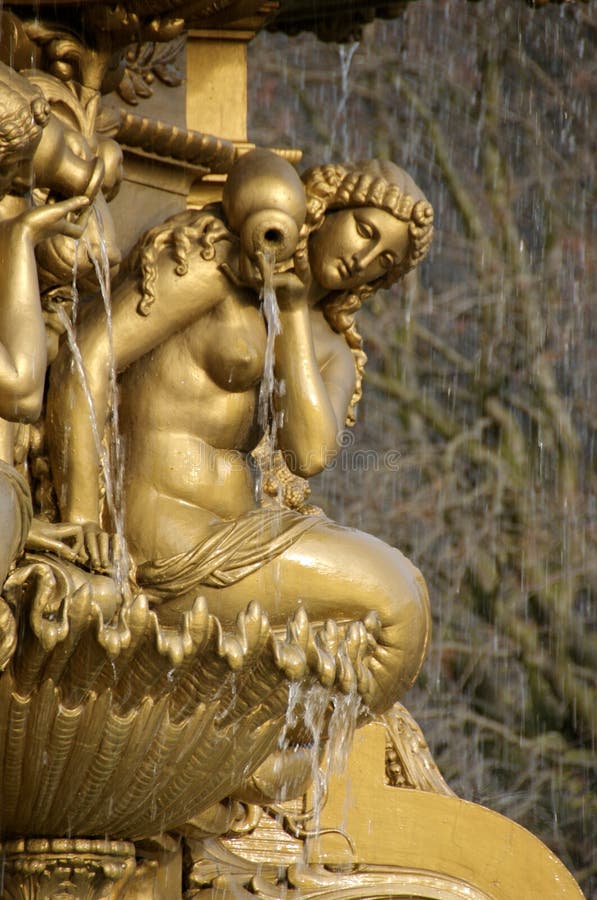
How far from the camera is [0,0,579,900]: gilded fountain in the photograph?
2.74m

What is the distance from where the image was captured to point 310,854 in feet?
11.5

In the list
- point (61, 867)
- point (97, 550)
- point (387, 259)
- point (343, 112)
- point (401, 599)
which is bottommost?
point (343, 112)

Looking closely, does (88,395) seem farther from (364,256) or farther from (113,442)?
(364,256)

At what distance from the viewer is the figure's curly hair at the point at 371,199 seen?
3.18 metres

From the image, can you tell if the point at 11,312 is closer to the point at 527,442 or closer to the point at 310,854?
the point at 310,854

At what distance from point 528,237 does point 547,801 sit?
2016mm

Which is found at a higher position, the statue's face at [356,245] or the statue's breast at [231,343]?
the statue's face at [356,245]

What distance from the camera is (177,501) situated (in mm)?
3113

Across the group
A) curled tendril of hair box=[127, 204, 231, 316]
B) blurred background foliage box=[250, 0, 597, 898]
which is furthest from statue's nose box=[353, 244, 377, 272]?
blurred background foliage box=[250, 0, 597, 898]

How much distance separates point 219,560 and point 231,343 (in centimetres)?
36

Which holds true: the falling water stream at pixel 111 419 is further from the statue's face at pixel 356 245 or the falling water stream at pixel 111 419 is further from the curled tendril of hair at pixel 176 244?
the statue's face at pixel 356 245

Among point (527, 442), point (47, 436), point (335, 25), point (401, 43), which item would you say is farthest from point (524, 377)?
point (47, 436)

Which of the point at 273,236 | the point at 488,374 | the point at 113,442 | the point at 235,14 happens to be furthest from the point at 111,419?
the point at 488,374

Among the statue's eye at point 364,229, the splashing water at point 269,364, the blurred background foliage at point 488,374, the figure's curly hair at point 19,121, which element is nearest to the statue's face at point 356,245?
the statue's eye at point 364,229
